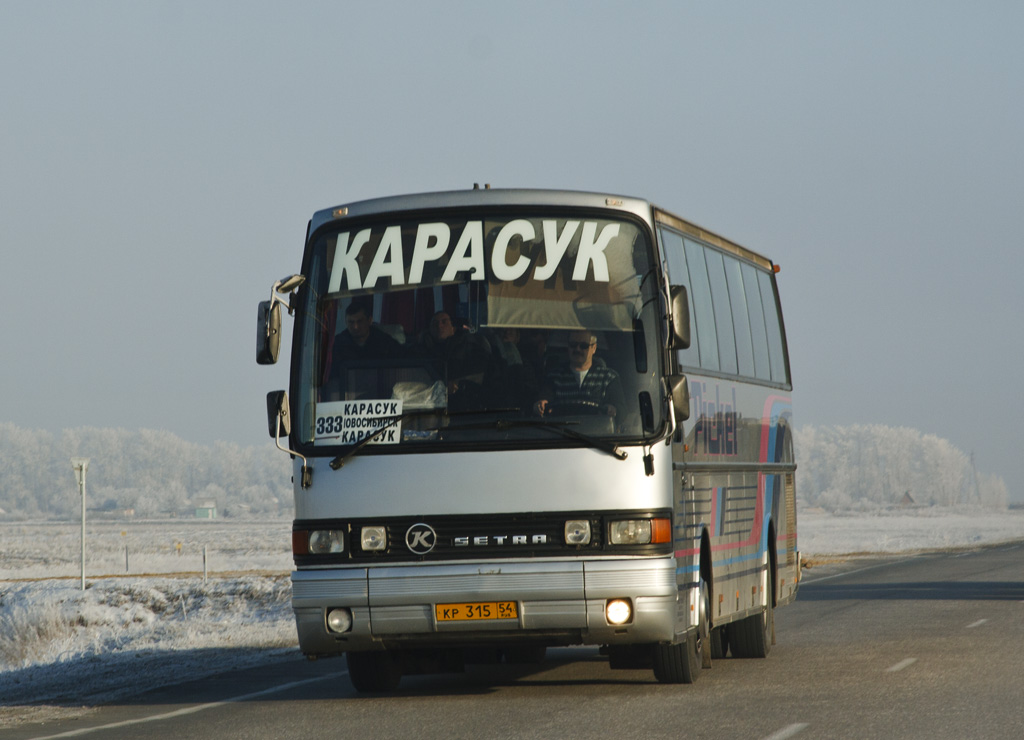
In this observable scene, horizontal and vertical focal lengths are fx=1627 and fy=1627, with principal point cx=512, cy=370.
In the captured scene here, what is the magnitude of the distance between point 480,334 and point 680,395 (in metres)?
1.38

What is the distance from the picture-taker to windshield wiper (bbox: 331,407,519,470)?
10.7m

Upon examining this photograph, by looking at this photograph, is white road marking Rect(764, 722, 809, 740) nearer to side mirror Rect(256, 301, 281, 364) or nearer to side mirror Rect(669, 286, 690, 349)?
side mirror Rect(669, 286, 690, 349)

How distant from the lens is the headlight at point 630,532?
416 inches

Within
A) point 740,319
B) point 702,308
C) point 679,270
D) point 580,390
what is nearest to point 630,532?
point 580,390

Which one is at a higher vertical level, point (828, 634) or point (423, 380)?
point (423, 380)

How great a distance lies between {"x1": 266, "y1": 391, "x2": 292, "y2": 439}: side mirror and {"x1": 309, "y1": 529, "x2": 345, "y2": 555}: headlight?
0.70 m

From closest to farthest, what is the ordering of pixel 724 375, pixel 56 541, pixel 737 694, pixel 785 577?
pixel 737 694, pixel 724 375, pixel 785 577, pixel 56 541

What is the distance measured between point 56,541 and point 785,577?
315 feet

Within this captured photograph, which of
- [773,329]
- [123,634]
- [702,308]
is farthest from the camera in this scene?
[123,634]

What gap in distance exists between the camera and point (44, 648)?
23531mm

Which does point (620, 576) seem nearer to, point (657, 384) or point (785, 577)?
point (657, 384)

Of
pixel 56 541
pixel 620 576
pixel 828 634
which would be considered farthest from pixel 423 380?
pixel 56 541

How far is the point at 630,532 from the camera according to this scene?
1055cm

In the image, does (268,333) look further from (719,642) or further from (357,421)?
(719,642)
